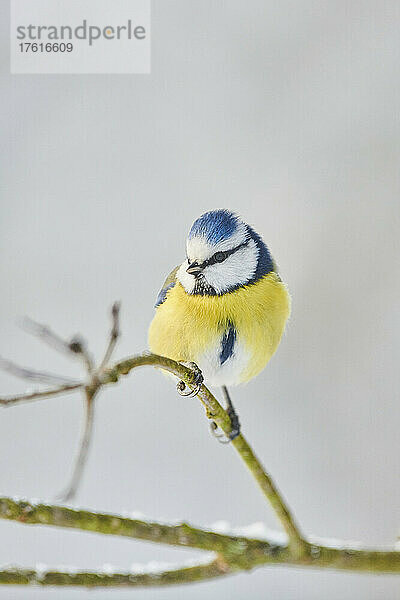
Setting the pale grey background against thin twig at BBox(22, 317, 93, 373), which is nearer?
thin twig at BBox(22, 317, 93, 373)

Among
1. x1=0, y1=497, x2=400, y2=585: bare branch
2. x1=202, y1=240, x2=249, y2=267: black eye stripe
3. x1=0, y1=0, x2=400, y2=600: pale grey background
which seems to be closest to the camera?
x1=0, y1=497, x2=400, y2=585: bare branch

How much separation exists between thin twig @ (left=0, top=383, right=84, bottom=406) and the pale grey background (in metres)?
0.94

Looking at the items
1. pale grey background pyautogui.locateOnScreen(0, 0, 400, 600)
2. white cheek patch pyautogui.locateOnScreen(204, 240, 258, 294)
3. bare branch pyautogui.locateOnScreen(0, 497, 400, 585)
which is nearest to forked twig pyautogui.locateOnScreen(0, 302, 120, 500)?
bare branch pyautogui.locateOnScreen(0, 497, 400, 585)

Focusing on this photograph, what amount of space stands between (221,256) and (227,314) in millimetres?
86

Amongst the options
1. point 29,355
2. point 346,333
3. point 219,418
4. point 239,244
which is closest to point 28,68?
point 239,244

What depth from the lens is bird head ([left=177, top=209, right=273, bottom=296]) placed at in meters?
0.54

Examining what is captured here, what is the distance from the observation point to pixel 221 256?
583mm

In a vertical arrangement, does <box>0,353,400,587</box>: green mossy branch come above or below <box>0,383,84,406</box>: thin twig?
below

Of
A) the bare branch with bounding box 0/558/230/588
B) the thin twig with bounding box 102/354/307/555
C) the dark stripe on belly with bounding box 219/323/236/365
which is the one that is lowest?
the bare branch with bounding box 0/558/230/588

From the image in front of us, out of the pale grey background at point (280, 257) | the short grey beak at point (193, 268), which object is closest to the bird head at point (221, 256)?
the short grey beak at point (193, 268)

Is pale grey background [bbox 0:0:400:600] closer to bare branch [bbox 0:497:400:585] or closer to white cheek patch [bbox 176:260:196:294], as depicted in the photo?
white cheek patch [bbox 176:260:196:294]

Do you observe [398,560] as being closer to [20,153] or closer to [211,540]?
[211,540]

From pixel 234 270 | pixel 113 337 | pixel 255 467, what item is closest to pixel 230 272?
pixel 234 270

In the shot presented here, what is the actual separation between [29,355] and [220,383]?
76 cm
